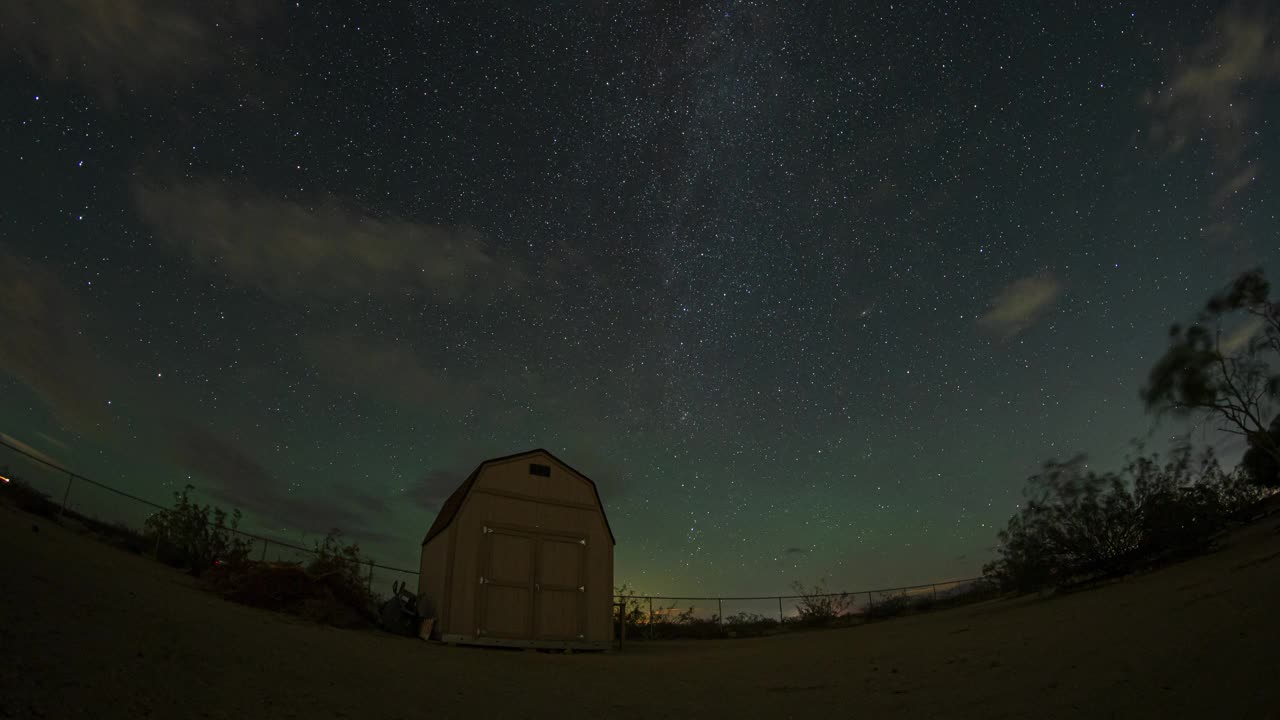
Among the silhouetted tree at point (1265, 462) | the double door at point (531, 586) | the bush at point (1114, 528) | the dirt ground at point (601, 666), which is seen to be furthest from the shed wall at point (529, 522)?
the silhouetted tree at point (1265, 462)

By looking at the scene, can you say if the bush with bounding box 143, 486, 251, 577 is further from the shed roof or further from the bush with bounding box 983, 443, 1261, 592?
the bush with bounding box 983, 443, 1261, 592

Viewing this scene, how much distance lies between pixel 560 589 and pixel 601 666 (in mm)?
3937

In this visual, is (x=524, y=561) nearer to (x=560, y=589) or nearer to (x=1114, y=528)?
(x=560, y=589)

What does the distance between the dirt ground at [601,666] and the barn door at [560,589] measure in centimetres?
305

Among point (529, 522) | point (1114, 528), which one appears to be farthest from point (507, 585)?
point (1114, 528)

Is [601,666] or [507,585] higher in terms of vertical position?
[507,585]

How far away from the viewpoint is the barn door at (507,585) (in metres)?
15.5

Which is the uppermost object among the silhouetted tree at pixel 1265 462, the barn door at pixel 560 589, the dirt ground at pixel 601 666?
the silhouetted tree at pixel 1265 462

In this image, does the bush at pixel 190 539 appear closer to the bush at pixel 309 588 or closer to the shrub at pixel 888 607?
the bush at pixel 309 588

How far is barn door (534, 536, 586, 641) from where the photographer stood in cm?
1620

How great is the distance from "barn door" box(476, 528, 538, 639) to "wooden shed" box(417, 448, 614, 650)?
24mm

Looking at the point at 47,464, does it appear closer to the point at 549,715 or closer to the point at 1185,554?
the point at 549,715

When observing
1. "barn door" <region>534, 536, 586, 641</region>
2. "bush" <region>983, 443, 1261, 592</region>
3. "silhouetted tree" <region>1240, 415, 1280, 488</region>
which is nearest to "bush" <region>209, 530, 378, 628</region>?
"barn door" <region>534, 536, 586, 641</region>

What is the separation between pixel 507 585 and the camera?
16.0 m
